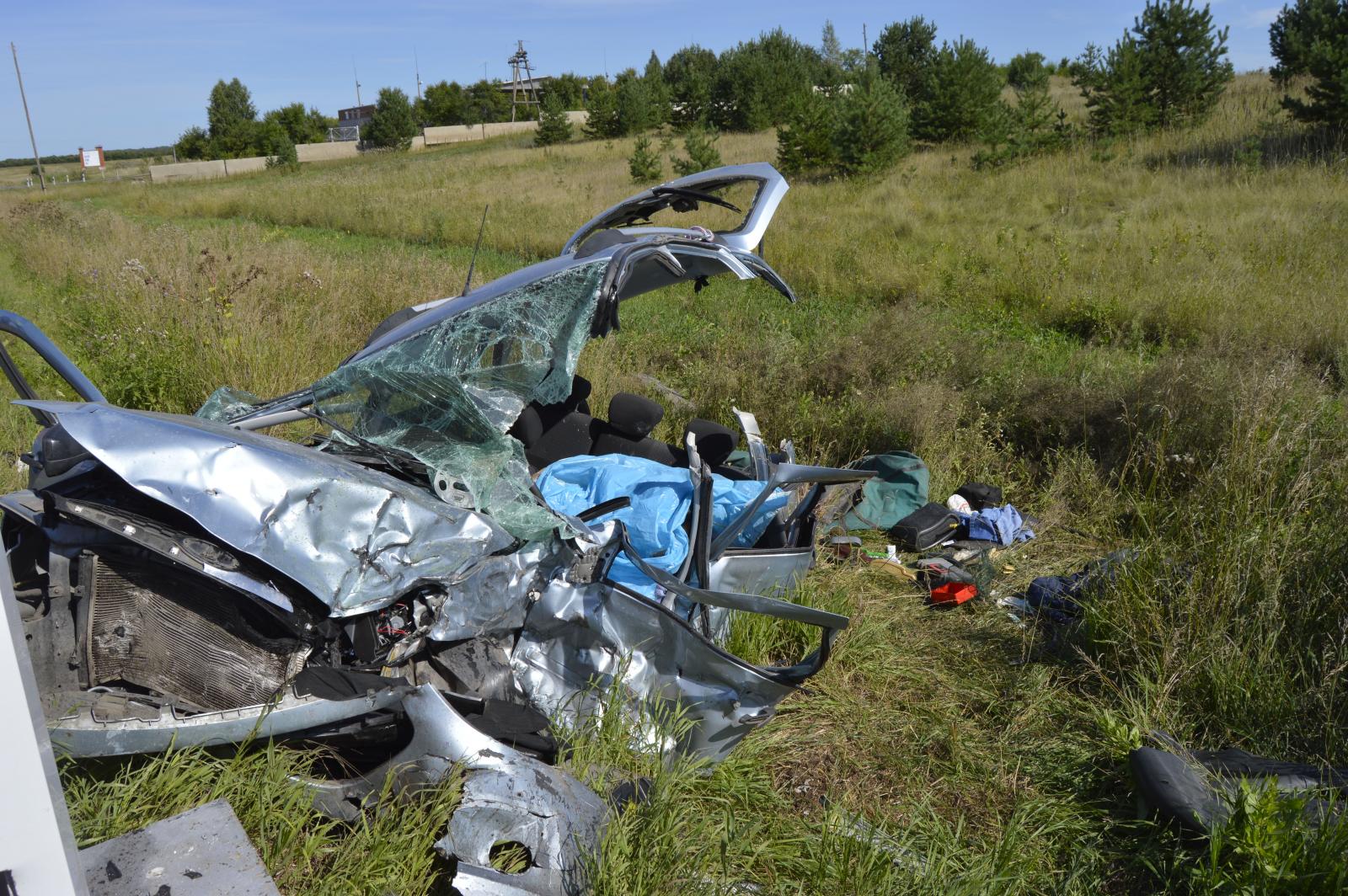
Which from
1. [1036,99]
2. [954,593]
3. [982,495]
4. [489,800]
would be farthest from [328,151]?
[489,800]

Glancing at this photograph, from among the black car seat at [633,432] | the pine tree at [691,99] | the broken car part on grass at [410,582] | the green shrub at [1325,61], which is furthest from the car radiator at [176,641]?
the pine tree at [691,99]

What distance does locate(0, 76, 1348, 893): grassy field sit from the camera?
2.68 metres

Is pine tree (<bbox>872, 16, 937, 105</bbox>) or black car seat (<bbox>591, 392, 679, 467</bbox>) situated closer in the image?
black car seat (<bbox>591, 392, 679, 467</bbox>)

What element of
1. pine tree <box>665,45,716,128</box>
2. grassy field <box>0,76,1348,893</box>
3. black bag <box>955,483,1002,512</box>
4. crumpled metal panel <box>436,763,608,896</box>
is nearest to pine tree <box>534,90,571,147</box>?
pine tree <box>665,45,716,128</box>

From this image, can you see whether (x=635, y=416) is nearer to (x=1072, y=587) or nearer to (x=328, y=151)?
(x=1072, y=587)

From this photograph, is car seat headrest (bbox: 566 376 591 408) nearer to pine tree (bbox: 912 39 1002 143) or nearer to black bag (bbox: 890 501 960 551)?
black bag (bbox: 890 501 960 551)

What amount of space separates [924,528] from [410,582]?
11.1 feet

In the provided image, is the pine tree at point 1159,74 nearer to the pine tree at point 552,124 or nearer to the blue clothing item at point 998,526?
the blue clothing item at point 998,526

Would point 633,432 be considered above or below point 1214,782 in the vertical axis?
above

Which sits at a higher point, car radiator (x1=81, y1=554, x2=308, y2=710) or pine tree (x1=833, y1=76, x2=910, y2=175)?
pine tree (x1=833, y1=76, x2=910, y2=175)

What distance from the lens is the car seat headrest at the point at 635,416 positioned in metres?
4.05

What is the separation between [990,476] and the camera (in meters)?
5.95

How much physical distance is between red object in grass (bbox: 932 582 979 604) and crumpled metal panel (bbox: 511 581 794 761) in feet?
6.18

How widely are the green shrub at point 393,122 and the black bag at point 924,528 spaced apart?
53.4 m
